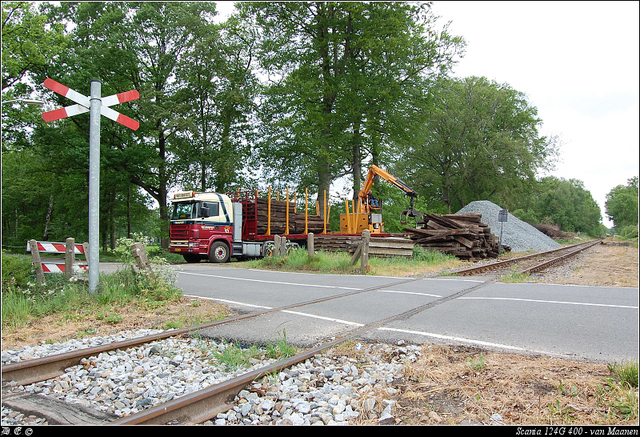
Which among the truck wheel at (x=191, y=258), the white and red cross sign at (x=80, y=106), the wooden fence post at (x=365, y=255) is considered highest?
the white and red cross sign at (x=80, y=106)

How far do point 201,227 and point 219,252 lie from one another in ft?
5.07

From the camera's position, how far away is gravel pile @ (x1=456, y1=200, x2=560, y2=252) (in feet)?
99.7

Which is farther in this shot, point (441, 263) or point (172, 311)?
point (441, 263)

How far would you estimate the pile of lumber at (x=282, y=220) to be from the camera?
2227cm

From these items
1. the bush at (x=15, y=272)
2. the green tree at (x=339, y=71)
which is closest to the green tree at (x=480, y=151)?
the green tree at (x=339, y=71)

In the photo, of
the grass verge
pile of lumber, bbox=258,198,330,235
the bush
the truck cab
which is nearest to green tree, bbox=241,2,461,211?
pile of lumber, bbox=258,198,330,235

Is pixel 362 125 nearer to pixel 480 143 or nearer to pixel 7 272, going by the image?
pixel 480 143

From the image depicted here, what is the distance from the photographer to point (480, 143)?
140 feet

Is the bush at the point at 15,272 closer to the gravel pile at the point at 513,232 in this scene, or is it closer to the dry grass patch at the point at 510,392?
the dry grass patch at the point at 510,392

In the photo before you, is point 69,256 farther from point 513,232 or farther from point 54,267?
point 513,232

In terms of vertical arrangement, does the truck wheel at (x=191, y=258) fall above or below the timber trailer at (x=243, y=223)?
below

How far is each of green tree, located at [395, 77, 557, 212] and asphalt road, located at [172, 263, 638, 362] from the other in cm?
3243
